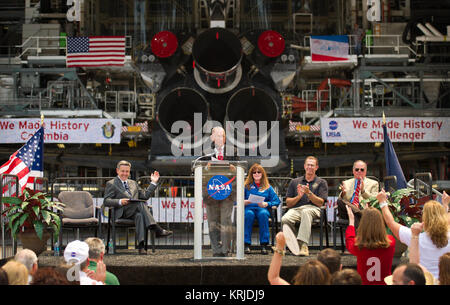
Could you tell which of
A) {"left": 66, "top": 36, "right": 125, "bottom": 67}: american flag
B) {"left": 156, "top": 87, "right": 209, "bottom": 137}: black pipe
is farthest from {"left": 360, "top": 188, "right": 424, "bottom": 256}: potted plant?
{"left": 66, "top": 36, "right": 125, "bottom": 67}: american flag

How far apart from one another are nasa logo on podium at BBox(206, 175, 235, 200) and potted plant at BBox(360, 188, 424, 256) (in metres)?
2.05

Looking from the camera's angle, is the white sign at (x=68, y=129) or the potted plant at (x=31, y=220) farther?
the white sign at (x=68, y=129)

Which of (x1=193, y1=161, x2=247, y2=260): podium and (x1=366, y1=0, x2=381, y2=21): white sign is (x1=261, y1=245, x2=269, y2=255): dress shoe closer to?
(x1=193, y1=161, x2=247, y2=260): podium

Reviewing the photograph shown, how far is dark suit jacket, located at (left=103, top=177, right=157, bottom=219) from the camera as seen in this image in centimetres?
800

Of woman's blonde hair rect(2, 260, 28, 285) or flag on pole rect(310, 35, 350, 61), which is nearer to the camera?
woman's blonde hair rect(2, 260, 28, 285)

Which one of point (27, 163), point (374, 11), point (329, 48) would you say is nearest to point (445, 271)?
point (27, 163)

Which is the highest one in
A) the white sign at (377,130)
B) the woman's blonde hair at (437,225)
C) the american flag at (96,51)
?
the american flag at (96,51)

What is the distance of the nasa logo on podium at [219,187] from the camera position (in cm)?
681

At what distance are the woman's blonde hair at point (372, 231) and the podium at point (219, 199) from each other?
1879 mm

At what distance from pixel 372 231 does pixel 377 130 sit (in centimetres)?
1206

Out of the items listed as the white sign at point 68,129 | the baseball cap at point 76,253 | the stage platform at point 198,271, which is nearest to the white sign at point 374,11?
the white sign at point 68,129

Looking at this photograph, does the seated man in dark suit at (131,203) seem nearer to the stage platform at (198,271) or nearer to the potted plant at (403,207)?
Result: the stage platform at (198,271)

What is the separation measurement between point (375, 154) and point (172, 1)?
8937 millimetres
